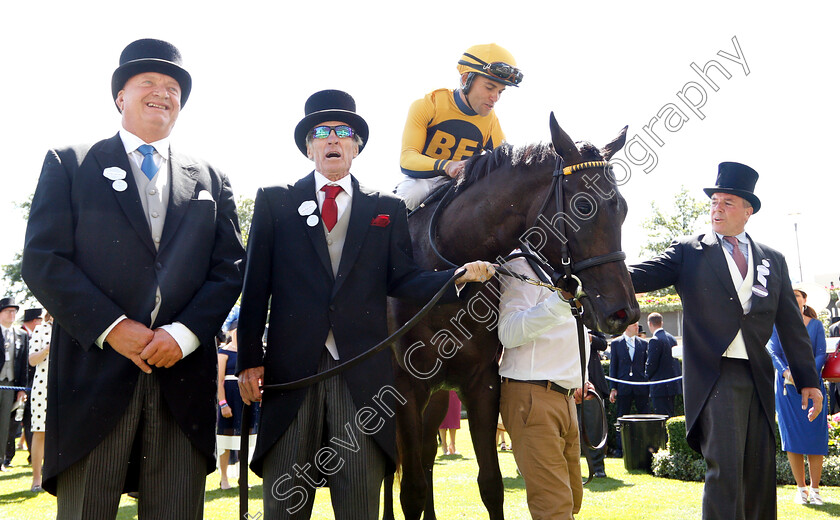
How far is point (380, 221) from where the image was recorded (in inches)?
122

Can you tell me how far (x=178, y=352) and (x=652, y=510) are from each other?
5.69m

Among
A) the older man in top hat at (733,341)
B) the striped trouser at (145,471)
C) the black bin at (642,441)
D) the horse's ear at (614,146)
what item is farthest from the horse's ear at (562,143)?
the black bin at (642,441)

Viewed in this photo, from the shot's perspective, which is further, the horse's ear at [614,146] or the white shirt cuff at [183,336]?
the horse's ear at [614,146]

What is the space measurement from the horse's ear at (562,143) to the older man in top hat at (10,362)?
29.3 ft

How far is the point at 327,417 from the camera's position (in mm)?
2863

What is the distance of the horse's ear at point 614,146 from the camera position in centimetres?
355

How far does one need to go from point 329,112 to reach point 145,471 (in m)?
1.75

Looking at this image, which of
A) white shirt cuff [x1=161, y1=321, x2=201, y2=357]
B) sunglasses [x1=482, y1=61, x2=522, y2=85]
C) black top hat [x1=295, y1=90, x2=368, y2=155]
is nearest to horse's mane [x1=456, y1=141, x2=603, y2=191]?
sunglasses [x1=482, y1=61, x2=522, y2=85]

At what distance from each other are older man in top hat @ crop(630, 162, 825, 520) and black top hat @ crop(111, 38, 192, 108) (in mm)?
3045

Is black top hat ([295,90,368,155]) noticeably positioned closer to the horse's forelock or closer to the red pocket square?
the red pocket square

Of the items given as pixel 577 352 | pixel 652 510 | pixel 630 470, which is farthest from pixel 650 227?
pixel 577 352

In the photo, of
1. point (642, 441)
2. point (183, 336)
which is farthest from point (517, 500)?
point (183, 336)

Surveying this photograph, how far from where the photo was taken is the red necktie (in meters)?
3.08

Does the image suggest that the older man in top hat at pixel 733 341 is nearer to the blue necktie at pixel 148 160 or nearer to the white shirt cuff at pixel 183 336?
the white shirt cuff at pixel 183 336
